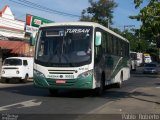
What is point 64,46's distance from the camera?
1881 centimetres

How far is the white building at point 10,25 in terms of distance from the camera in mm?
39531

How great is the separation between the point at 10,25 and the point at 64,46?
22969 mm

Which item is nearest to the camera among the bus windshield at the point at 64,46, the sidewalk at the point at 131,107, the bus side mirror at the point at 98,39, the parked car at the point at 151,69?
the sidewalk at the point at 131,107

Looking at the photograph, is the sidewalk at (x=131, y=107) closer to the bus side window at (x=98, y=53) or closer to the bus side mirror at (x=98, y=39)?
the bus side window at (x=98, y=53)

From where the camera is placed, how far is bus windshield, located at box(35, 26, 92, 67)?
18639 mm

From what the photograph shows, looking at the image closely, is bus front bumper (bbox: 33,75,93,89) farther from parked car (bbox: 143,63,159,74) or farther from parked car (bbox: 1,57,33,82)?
parked car (bbox: 143,63,159,74)

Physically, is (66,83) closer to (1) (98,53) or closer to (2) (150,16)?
(1) (98,53)

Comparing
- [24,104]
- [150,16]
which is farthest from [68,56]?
[150,16]

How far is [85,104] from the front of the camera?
55.3 ft

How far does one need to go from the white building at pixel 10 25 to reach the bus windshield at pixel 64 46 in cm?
2011

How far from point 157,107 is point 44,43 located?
6234mm

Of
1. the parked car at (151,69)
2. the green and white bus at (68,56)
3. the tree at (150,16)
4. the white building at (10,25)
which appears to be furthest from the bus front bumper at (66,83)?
the parked car at (151,69)

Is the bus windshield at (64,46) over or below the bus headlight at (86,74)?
over

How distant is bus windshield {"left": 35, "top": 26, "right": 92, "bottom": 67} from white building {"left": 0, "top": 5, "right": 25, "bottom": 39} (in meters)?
20.1
